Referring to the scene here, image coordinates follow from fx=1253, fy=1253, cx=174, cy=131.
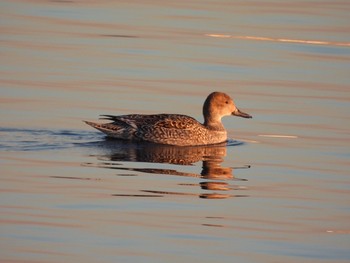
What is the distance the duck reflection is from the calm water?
0.03 meters

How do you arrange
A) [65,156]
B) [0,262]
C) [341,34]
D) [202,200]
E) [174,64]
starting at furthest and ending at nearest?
[341,34], [174,64], [65,156], [202,200], [0,262]

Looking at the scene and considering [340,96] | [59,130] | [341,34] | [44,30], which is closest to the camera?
[59,130]

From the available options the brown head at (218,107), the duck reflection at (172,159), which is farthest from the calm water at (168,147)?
the brown head at (218,107)

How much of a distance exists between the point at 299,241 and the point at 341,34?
1573cm

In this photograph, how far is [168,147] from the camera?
641 inches

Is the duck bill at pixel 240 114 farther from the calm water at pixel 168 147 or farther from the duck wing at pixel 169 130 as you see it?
the duck wing at pixel 169 130

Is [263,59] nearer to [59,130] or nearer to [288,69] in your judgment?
[288,69]

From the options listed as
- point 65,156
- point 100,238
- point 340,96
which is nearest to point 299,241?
point 100,238

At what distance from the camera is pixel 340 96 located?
19.4m

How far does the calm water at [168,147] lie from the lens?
10812 millimetres

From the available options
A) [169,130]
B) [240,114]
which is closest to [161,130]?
[169,130]

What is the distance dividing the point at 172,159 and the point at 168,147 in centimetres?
110

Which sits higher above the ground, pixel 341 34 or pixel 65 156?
pixel 341 34

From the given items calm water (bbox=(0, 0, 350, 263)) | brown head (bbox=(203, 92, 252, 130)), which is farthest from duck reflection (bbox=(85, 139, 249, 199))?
brown head (bbox=(203, 92, 252, 130))
